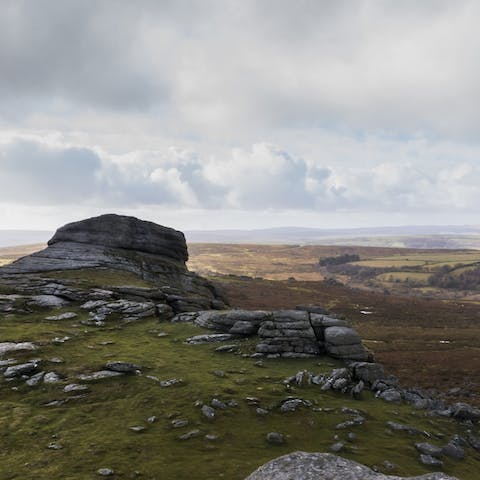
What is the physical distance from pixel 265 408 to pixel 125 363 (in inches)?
388

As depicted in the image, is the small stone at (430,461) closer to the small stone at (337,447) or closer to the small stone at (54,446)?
the small stone at (337,447)

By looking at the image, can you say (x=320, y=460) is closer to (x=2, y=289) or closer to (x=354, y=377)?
(x=354, y=377)

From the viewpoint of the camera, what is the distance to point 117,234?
59.0 m

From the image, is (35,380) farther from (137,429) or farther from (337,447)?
(337,447)

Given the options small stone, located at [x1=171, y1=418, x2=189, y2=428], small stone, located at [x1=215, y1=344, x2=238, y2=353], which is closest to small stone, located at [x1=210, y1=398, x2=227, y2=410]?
small stone, located at [x1=171, y1=418, x2=189, y2=428]

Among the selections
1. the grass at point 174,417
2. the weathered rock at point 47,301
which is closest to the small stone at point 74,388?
the grass at point 174,417

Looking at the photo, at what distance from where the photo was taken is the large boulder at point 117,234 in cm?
5875

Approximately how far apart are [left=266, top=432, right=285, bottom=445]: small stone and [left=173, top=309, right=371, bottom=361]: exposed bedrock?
1176 cm

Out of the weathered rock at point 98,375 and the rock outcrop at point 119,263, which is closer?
the weathered rock at point 98,375

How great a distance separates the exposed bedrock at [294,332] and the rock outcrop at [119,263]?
9824mm

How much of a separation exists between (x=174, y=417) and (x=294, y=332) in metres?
14.0

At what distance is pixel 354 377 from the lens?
29.4 m

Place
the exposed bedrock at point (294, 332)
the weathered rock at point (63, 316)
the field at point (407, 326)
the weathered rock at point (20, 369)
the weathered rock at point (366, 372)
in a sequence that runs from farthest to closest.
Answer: the field at point (407, 326) → the weathered rock at point (63, 316) → the exposed bedrock at point (294, 332) → the weathered rock at point (366, 372) → the weathered rock at point (20, 369)

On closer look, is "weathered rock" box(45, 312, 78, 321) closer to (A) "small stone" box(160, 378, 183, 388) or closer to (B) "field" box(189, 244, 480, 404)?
(A) "small stone" box(160, 378, 183, 388)
